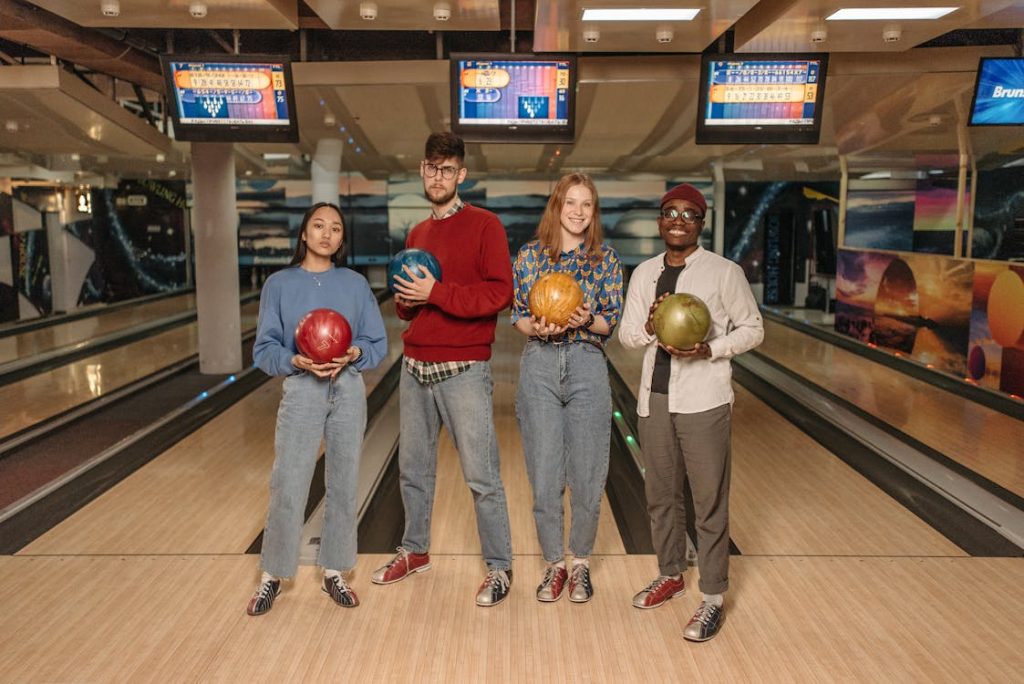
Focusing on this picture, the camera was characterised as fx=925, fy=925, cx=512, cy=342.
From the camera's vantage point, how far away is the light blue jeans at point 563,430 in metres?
2.93

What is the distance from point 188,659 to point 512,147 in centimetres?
920

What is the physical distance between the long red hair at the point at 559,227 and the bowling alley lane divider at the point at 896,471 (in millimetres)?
2013

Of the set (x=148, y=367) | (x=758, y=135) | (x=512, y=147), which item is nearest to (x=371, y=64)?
(x=758, y=135)

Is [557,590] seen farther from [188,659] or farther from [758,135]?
[758,135]

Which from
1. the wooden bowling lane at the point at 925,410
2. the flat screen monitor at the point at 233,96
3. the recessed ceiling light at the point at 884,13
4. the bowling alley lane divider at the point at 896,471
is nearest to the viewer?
the bowling alley lane divider at the point at 896,471

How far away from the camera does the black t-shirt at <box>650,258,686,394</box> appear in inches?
112

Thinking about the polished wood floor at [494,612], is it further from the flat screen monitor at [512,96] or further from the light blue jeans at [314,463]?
the flat screen monitor at [512,96]

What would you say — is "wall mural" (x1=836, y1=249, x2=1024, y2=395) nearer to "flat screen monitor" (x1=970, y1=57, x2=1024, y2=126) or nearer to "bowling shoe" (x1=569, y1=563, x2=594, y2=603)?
"flat screen monitor" (x1=970, y1=57, x2=1024, y2=126)

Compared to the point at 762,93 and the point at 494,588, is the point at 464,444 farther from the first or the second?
the point at 762,93

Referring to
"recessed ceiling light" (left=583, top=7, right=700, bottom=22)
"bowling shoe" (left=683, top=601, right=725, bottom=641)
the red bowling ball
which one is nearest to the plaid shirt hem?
the red bowling ball

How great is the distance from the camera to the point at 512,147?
36.8 feet

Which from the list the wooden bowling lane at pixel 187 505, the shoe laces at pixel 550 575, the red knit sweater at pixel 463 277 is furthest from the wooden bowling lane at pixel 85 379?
the shoe laces at pixel 550 575

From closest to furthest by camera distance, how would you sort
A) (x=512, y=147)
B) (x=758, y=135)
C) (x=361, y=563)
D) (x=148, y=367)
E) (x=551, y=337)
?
1. (x=551, y=337)
2. (x=361, y=563)
3. (x=758, y=135)
4. (x=148, y=367)
5. (x=512, y=147)

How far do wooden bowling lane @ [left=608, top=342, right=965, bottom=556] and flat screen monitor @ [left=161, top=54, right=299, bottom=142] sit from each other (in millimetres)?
3199
